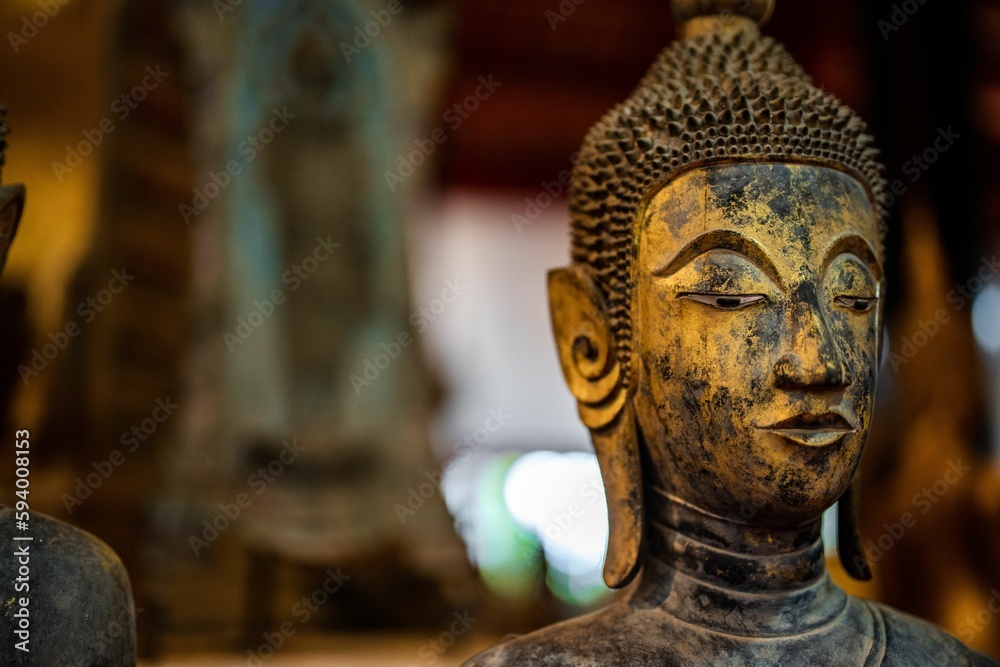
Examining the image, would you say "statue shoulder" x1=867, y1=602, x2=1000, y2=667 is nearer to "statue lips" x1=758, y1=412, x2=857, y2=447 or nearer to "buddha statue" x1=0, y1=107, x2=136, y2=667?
"statue lips" x1=758, y1=412, x2=857, y2=447

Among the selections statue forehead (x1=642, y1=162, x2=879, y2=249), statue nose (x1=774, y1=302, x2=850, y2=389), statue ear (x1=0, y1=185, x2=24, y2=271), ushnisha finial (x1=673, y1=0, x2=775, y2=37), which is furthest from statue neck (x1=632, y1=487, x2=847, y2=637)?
statue ear (x1=0, y1=185, x2=24, y2=271)

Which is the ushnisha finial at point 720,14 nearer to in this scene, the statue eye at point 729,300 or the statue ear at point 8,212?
the statue eye at point 729,300

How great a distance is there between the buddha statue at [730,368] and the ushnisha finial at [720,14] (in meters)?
0.09

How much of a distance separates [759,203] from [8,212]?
1.54 m

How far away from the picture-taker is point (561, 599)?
959 centimetres

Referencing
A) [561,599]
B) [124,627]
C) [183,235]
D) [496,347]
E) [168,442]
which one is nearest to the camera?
[124,627]

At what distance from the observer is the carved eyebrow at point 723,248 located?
2.36 metres

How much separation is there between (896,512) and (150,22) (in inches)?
220

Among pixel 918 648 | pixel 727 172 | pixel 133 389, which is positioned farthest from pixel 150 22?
pixel 918 648

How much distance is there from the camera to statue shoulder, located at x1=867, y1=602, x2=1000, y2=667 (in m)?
2.47

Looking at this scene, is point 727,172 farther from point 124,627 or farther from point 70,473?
point 70,473

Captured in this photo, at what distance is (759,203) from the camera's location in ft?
7.92

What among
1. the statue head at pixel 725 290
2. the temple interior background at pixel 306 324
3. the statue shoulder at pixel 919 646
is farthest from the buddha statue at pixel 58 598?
the temple interior background at pixel 306 324

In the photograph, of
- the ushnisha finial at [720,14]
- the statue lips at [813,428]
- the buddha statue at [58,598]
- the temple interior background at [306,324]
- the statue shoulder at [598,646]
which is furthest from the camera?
the temple interior background at [306,324]
